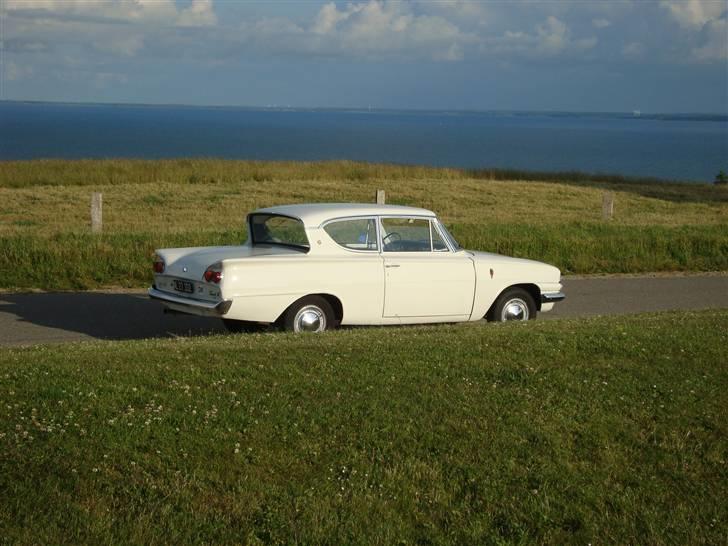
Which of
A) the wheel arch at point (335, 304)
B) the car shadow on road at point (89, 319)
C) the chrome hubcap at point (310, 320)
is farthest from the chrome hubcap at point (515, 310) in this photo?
the car shadow on road at point (89, 319)

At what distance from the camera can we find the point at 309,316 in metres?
10.2

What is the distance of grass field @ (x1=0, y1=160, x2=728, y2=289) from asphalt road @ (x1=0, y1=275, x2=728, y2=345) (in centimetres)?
125

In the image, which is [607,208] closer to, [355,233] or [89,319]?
[355,233]

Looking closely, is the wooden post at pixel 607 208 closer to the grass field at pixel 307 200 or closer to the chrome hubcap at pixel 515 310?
the grass field at pixel 307 200

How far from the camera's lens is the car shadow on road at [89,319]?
1104cm

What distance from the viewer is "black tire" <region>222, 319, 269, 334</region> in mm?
10281

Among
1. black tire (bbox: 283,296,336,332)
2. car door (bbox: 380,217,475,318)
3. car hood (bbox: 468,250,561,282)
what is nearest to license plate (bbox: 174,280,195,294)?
black tire (bbox: 283,296,336,332)

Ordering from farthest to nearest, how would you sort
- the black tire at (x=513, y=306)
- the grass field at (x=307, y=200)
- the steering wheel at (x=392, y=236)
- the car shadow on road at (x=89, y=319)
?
the grass field at (x=307, y=200)
the black tire at (x=513, y=306)
the car shadow on road at (x=89, y=319)
the steering wheel at (x=392, y=236)

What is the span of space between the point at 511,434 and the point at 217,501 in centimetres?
197

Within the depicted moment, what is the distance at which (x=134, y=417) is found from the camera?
621 centimetres

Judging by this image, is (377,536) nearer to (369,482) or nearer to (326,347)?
(369,482)

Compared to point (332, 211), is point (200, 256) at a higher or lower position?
lower

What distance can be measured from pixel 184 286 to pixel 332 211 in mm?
1727

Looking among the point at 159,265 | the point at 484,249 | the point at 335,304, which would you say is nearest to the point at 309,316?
the point at 335,304
